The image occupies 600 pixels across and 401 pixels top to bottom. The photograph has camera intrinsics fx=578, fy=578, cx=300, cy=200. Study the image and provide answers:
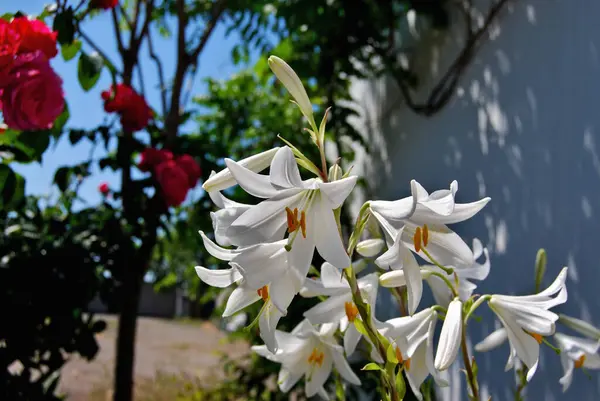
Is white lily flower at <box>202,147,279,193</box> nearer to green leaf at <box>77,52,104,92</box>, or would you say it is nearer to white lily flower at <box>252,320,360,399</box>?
white lily flower at <box>252,320,360,399</box>

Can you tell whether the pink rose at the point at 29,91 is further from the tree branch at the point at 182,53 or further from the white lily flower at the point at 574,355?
the tree branch at the point at 182,53

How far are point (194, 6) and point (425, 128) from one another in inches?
63.8

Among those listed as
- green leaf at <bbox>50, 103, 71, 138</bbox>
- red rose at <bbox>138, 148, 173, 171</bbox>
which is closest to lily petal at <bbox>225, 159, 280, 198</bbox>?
green leaf at <bbox>50, 103, 71, 138</bbox>

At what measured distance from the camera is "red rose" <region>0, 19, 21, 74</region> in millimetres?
1267

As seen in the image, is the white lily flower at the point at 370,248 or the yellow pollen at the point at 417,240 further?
the white lily flower at the point at 370,248

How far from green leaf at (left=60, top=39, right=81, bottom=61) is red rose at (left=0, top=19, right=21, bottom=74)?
24cm

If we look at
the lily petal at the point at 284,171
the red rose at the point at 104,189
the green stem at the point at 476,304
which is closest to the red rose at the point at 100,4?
the red rose at the point at 104,189

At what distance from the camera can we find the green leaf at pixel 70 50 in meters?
1.56

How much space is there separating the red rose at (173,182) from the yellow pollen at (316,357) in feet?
3.70

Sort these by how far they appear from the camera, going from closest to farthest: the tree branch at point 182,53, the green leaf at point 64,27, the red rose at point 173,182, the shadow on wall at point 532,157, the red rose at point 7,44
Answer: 1. the red rose at point 7,44
2. the green leaf at point 64,27
3. the shadow on wall at point 532,157
4. the red rose at point 173,182
5. the tree branch at point 182,53

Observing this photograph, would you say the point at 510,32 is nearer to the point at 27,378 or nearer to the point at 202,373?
the point at 27,378

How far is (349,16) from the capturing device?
8.89ft

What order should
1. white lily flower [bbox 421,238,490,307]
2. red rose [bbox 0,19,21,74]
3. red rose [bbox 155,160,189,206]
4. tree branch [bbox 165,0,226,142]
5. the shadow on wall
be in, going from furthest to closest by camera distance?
tree branch [bbox 165,0,226,142]
red rose [bbox 155,160,189,206]
the shadow on wall
red rose [bbox 0,19,21,74]
white lily flower [bbox 421,238,490,307]

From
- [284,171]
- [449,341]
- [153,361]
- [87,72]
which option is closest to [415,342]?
[449,341]
